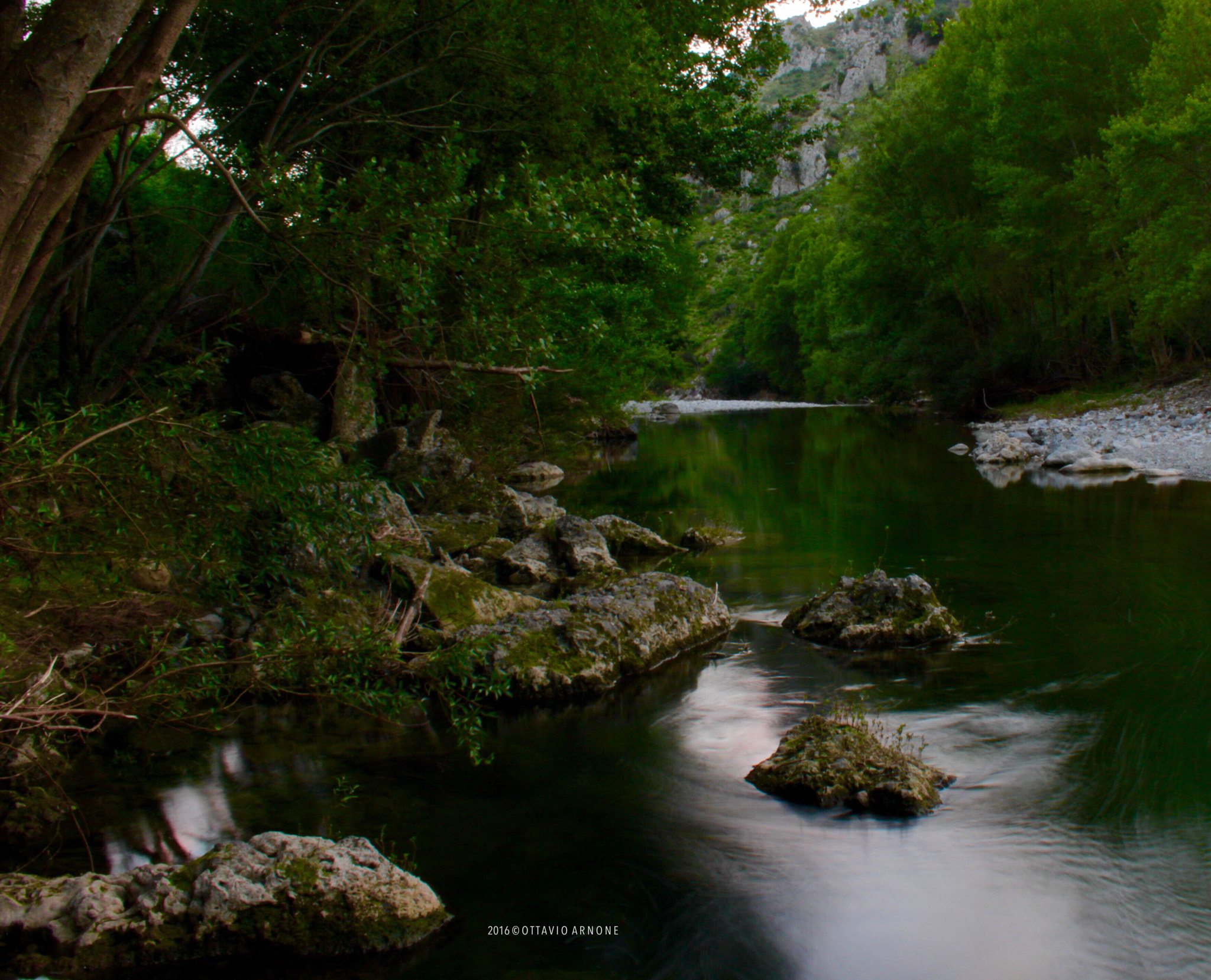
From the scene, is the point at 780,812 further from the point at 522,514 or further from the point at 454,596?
the point at 522,514

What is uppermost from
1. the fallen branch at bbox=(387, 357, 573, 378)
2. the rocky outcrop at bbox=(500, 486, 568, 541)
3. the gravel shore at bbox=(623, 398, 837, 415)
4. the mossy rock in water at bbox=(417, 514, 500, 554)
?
the gravel shore at bbox=(623, 398, 837, 415)

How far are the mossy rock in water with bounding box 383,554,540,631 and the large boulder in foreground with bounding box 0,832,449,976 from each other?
444cm

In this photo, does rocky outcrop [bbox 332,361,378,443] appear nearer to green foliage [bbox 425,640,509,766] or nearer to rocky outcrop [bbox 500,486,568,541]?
rocky outcrop [bbox 500,486,568,541]

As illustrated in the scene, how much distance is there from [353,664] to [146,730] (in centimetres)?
220

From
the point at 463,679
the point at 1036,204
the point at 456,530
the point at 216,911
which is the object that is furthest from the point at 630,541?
the point at 1036,204

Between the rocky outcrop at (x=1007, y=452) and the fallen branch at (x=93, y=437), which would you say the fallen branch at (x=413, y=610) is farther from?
the rocky outcrop at (x=1007, y=452)

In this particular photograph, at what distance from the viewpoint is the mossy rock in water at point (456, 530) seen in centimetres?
1280

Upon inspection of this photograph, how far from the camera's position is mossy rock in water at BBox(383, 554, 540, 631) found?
916cm

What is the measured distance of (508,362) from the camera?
884 cm

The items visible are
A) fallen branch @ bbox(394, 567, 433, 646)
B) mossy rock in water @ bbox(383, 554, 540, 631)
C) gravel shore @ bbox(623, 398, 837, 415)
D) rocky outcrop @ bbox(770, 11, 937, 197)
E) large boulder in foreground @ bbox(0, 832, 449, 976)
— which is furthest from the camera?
rocky outcrop @ bbox(770, 11, 937, 197)

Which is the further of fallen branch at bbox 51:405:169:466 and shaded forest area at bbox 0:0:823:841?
shaded forest area at bbox 0:0:823:841

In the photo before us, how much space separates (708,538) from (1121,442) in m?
13.8

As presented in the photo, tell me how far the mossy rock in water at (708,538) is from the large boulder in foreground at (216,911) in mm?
10188

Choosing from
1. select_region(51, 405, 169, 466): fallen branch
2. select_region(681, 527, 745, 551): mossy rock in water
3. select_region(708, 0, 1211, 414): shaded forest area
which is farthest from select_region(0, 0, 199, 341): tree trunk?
select_region(708, 0, 1211, 414): shaded forest area
